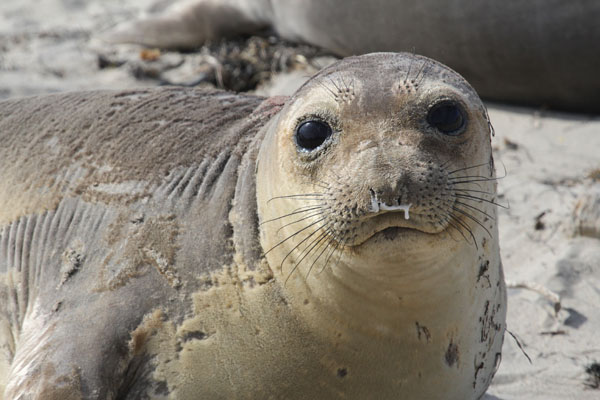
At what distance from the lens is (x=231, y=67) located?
6480 mm

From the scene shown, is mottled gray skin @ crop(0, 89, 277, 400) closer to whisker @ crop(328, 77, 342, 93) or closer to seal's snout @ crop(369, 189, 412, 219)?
whisker @ crop(328, 77, 342, 93)

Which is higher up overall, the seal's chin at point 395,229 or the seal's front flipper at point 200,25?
the seal's front flipper at point 200,25

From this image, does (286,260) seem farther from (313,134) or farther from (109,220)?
(109,220)

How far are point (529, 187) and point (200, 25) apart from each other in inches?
149

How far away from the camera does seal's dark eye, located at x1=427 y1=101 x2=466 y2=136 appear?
231 centimetres

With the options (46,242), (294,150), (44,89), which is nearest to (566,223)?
(294,150)

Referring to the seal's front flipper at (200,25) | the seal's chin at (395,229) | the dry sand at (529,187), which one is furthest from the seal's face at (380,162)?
the seal's front flipper at (200,25)

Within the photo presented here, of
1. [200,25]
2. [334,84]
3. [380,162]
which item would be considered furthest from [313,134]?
[200,25]

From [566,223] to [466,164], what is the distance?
1.98 metres

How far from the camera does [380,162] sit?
2.12 meters

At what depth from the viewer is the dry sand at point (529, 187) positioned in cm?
326

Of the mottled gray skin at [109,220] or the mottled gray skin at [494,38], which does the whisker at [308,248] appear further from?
the mottled gray skin at [494,38]

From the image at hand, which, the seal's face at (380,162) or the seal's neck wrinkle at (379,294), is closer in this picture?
the seal's face at (380,162)

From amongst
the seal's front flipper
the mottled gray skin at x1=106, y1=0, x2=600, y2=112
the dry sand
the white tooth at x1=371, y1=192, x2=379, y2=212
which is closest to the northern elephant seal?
the white tooth at x1=371, y1=192, x2=379, y2=212
